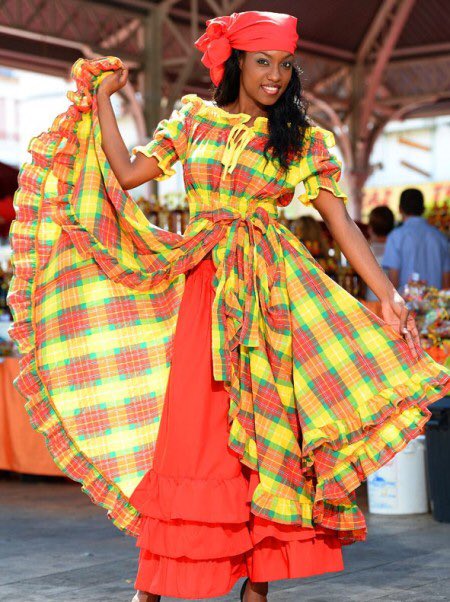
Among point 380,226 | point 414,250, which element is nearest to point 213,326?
point 414,250

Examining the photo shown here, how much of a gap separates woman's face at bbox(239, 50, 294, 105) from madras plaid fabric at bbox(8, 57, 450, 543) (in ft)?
0.25

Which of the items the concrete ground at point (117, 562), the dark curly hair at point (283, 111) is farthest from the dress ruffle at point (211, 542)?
the dark curly hair at point (283, 111)

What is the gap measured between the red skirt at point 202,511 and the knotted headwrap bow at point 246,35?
2.19 ft

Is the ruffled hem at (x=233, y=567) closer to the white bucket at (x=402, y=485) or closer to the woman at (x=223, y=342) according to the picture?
the woman at (x=223, y=342)

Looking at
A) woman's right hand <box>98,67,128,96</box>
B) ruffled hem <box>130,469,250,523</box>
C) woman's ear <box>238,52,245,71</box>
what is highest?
woman's ear <box>238,52,245,71</box>

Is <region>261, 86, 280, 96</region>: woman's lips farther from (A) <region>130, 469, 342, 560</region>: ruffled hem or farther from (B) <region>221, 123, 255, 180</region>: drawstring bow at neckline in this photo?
(A) <region>130, 469, 342, 560</region>: ruffled hem

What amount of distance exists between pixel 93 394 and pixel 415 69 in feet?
56.0

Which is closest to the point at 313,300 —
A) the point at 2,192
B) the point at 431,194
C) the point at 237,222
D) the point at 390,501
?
the point at 237,222

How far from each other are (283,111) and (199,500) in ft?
3.41

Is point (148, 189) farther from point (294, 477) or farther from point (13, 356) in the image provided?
point (294, 477)

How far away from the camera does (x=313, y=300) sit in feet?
10.00

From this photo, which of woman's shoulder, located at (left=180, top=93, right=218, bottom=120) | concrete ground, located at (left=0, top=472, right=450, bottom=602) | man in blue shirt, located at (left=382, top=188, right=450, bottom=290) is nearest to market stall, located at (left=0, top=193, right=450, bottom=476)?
man in blue shirt, located at (left=382, top=188, right=450, bottom=290)

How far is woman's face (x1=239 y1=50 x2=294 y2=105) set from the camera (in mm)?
3059

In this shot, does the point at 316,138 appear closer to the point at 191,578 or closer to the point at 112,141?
the point at 112,141
